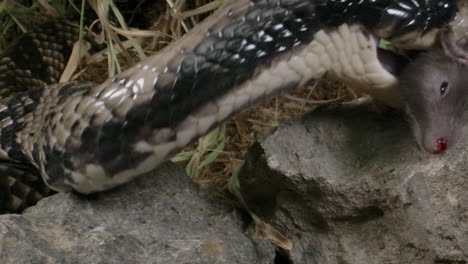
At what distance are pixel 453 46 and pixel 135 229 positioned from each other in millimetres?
766

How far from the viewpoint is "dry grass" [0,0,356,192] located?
88.7 inches

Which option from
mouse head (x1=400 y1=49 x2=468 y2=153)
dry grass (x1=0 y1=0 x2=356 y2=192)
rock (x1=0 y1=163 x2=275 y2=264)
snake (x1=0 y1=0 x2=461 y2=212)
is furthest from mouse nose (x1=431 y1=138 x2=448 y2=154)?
dry grass (x1=0 y1=0 x2=356 y2=192)

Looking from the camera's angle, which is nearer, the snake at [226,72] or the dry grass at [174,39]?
the snake at [226,72]

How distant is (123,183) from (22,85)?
116 centimetres

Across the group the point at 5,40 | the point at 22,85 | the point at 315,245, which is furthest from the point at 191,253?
the point at 5,40

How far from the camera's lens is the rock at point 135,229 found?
1.57 metres

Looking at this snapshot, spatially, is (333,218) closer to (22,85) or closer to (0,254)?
(0,254)

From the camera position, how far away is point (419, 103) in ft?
5.32

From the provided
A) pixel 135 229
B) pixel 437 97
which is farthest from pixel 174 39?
pixel 437 97

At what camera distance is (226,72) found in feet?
5.07

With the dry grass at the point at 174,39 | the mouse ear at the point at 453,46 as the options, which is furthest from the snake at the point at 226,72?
the dry grass at the point at 174,39

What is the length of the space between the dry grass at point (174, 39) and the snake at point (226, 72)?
0.52 m

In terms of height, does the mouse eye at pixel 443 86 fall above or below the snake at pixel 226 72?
below

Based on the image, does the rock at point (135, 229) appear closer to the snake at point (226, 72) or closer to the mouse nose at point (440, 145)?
the snake at point (226, 72)
